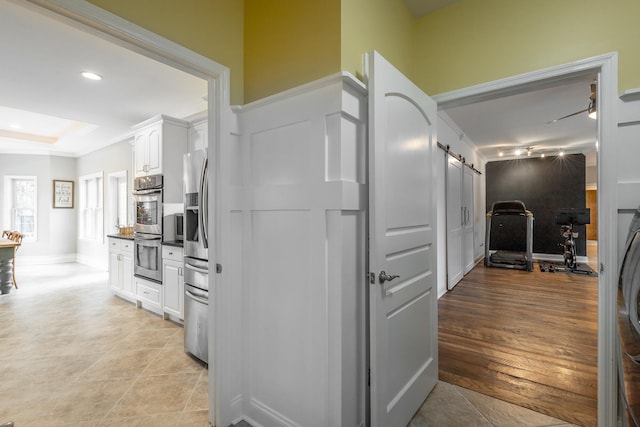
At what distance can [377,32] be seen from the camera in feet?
5.92

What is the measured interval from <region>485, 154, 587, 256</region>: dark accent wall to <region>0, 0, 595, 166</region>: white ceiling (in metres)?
0.62

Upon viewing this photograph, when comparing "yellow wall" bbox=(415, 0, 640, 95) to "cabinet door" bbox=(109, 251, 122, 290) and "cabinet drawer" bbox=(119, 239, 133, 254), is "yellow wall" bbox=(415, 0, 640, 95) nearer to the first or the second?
"cabinet drawer" bbox=(119, 239, 133, 254)

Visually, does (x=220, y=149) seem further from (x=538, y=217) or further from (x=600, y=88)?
(x=538, y=217)

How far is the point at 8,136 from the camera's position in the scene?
20.1ft

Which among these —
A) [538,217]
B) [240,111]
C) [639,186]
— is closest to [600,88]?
[639,186]

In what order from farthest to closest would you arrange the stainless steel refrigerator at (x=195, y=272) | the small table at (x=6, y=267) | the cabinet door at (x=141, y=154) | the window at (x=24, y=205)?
the window at (x=24, y=205)
the small table at (x=6, y=267)
the cabinet door at (x=141, y=154)
the stainless steel refrigerator at (x=195, y=272)

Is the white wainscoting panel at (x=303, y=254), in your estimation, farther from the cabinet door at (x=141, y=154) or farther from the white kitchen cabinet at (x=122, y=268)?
the white kitchen cabinet at (x=122, y=268)

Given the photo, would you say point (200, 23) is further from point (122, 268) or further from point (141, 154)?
point (122, 268)

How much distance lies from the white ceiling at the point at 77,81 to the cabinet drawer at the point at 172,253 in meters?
1.89

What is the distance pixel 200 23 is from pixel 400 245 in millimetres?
1703

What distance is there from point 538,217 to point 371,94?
8.14 meters

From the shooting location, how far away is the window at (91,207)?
686cm

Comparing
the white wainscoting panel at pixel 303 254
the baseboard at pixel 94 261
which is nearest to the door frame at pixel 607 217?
the white wainscoting panel at pixel 303 254

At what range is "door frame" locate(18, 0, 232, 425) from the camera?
1.23m
